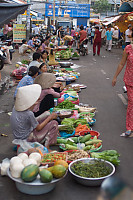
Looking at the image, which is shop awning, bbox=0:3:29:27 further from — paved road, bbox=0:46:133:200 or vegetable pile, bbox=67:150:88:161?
vegetable pile, bbox=67:150:88:161

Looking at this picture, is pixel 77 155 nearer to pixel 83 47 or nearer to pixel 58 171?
pixel 58 171

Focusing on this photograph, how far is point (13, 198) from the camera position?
362cm

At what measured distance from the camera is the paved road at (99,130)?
12.3 ft

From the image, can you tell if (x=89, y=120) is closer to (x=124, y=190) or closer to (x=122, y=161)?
(x=122, y=161)

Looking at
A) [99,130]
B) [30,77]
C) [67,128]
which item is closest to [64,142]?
[67,128]

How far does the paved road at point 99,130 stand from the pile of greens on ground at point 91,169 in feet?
0.60

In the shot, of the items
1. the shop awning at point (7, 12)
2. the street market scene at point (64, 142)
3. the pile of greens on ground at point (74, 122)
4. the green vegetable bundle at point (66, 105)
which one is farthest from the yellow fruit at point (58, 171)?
the shop awning at point (7, 12)

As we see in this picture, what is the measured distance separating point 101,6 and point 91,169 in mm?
78465

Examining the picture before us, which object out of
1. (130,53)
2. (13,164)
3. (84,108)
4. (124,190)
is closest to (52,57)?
(84,108)

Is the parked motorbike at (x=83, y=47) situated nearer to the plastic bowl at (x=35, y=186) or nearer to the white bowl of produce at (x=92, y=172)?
the white bowl of produce at (x=92, y=172)

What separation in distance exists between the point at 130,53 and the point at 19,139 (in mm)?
2669

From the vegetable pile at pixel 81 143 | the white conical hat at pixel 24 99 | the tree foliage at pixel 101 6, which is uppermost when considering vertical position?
the tree foliage at pixel 101 6

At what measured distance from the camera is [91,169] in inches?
156

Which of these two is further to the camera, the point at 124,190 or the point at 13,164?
the point at 13,164
